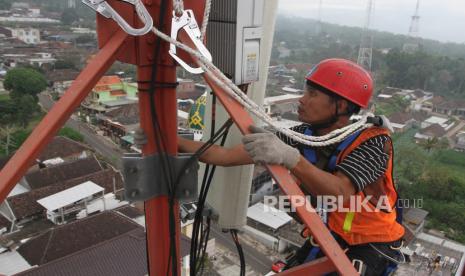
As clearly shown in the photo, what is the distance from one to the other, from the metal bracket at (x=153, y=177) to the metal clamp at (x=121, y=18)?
0.54 metres

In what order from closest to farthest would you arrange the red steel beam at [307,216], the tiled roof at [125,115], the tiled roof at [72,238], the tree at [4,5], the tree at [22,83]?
the red steel beam at [307,216]
the tiled roof at [72,238]
the tiled roof at [125,115]
the tree at [22,83]
the tree at [4,5]

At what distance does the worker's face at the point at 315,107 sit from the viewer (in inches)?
69.1

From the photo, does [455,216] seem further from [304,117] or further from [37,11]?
[37,11]

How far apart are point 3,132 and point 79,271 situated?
534 inches

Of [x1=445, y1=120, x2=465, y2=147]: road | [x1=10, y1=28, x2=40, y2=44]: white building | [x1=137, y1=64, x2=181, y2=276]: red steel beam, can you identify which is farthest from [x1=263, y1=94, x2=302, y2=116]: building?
[x1=10, y1=28, x2=40, y2=44]: white building

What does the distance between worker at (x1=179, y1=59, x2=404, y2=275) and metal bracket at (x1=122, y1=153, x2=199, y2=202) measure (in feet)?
0.78

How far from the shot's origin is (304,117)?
180 centimetres

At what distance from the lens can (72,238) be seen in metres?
9.20

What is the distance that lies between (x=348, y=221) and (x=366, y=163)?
349 mm

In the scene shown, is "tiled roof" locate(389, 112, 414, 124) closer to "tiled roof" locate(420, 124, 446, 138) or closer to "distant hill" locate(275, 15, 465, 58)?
"tiled roof" locate(420, 124, 446, 138)

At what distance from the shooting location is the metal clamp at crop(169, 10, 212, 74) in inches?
51.3

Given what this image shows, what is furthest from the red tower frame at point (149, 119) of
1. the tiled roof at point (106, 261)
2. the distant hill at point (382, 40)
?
the distant hill at point (382, 40)

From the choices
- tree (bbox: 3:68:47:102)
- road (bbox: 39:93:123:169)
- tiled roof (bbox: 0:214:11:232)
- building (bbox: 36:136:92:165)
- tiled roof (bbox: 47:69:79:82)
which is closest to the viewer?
tiled roof (bbox: 0:214:11:232)

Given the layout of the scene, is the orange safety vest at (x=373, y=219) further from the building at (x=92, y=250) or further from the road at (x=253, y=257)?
the road at (x=253, y=257)
